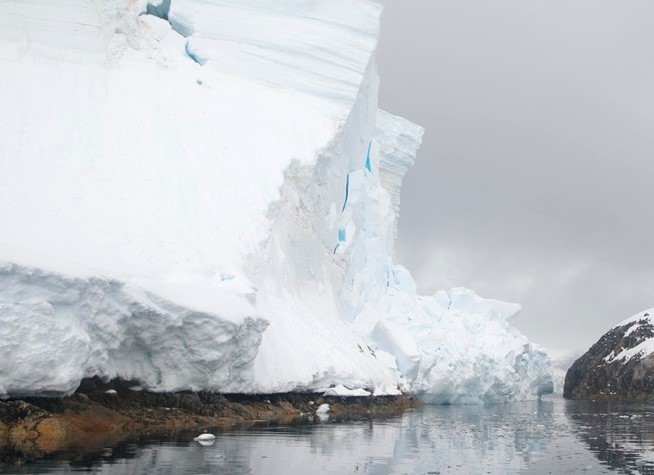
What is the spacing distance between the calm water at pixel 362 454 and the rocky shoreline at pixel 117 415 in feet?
2.96

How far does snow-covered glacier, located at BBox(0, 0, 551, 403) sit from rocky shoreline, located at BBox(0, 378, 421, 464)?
0.37m

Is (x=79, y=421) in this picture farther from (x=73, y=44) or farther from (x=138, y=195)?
(x=73, y=44)

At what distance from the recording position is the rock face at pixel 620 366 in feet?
226

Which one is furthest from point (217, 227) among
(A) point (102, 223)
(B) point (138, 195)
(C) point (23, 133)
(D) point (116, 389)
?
(D) point (116, 389)

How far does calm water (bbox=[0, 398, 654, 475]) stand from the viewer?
9.47 m

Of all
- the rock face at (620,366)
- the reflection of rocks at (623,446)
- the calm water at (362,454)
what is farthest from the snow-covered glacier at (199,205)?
the rock face at (620,366)

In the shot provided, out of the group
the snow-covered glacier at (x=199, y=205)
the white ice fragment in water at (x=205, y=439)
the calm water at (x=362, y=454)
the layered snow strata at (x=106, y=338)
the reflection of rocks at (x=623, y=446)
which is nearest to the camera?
the calm water at (x=362, y=454)

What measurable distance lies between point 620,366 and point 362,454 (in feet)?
223

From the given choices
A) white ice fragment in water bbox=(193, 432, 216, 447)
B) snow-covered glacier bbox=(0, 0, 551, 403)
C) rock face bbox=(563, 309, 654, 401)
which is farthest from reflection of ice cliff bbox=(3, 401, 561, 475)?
rock face bbox=(563, 309, 654, 401)

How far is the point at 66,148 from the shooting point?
825 inches

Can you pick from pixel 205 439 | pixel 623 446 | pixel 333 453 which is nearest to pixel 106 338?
pixel 205 439

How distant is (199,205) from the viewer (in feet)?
70.4

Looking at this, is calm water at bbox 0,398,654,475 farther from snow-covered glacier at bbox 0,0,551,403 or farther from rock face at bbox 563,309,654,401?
rock face at bbox 563,309,654,401

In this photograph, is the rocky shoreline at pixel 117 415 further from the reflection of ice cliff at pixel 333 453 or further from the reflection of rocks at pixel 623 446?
the reflection of rocks at pixel 623 446
